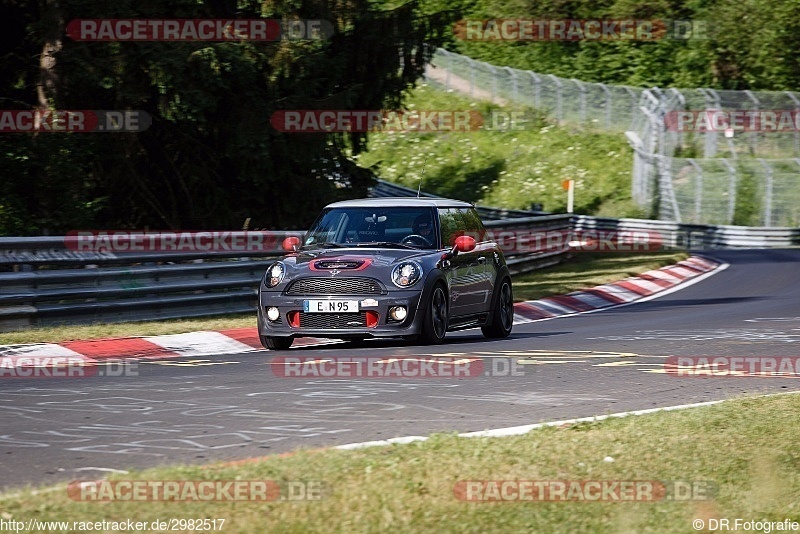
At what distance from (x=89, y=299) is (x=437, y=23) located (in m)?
12.0

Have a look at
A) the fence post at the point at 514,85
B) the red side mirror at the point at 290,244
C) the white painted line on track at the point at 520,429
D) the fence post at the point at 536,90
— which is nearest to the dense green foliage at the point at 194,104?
the red side mirror at the point at 290,244

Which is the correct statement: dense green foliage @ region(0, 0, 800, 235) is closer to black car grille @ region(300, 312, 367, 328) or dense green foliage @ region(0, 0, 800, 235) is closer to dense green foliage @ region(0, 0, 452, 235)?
dense green foliage @ region(0, 0, 452, 235)

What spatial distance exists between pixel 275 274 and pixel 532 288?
925 cm

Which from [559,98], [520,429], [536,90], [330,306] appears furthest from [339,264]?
[536,90]

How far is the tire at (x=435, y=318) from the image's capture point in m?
13.0

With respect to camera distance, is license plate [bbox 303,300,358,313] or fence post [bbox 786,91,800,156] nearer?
license plate [bbox 303,300,358,313]

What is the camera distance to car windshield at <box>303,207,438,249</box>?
1371 cm

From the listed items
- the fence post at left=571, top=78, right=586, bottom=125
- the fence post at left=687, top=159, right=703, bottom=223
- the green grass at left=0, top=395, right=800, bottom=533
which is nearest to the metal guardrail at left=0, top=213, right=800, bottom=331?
the green grass at left=0, top=395, right=800, bottom=533

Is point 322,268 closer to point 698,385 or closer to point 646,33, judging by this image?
point 698,385

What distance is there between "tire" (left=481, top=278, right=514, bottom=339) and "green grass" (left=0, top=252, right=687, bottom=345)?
2775 mm

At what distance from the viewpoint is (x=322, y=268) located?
1295 cm

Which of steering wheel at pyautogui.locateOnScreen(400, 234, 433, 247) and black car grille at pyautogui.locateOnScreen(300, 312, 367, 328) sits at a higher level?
steering wheel at pyautogui.locateOnScreen(400, 234, 433, 247)

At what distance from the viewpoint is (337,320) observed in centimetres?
1281

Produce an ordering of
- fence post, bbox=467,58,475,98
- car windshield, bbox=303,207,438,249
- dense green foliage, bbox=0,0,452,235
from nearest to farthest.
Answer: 1. car windshield, bbox=303,207,438,249
2. dense green foliage, bbox=0,0,452,235
3. fence post, bbox=467,58,475,98
